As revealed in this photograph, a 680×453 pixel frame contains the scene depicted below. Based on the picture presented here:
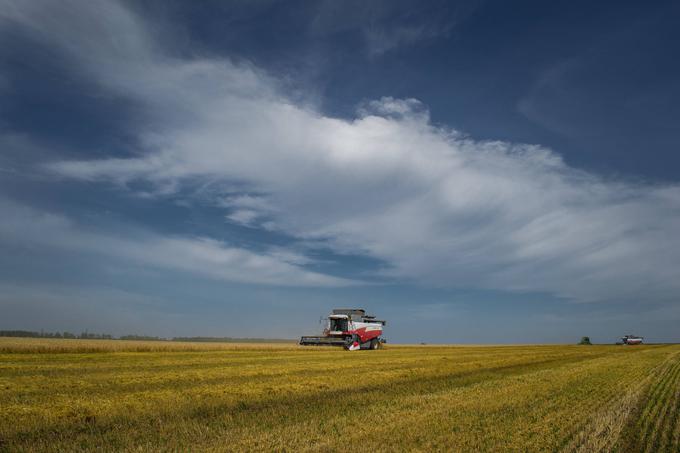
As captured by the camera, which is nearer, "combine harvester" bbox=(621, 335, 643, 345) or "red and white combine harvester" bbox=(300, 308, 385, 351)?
"red and white combine harvester" bbox=(300, 308, 385, 351)

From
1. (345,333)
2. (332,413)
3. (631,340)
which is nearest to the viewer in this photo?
(332,413)

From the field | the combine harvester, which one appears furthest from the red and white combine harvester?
the combine harvester

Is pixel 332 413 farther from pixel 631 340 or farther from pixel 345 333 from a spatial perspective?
pixel 631 340

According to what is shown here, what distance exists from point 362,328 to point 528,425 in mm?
38138

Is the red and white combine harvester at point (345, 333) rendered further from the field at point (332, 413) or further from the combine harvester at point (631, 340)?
the combine harvester at point (631, 340)

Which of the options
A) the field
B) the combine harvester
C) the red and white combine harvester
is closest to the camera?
the field

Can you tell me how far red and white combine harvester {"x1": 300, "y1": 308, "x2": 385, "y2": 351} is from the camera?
43.4 metres

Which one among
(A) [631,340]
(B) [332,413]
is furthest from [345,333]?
(A) [631,340]

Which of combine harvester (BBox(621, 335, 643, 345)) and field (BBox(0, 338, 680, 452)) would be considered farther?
combine harvester (BBox(621, 335, 643, 345))

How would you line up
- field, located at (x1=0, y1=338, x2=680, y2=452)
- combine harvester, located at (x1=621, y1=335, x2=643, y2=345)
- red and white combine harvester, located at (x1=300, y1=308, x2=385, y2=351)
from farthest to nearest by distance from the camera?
combine harvester, located at (x1=621, y1=335, x2=643, y2=345)
red and white combine harvester, located at (x1=300, y1=308, x2=385, y2=351)
field, located at (x1=0, y1=338, x2=680, y2=452)

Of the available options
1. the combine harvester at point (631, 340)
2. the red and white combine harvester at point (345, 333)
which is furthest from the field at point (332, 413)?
the combine harvester at point (631, 340)

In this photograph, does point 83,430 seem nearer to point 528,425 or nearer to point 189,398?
point 189,398

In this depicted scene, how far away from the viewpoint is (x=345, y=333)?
143ft

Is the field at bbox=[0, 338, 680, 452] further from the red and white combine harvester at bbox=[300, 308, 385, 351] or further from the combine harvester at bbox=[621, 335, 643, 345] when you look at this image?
the combine harvester at bbox=[621, 335, 643, 345]
